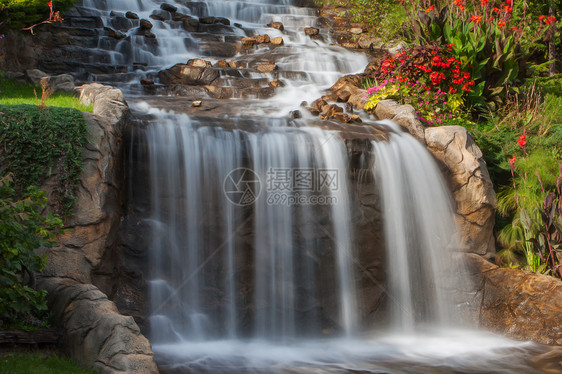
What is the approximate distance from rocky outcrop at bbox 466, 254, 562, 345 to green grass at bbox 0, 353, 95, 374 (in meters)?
5.80

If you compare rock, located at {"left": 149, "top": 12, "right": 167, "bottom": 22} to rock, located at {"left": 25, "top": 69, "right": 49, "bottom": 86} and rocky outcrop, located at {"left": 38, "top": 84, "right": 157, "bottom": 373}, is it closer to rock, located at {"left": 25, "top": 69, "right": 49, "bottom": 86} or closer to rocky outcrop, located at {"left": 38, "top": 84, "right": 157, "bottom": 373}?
rock, located at {"left": 25, "top": 69, "right": 49, "bottom": 86}

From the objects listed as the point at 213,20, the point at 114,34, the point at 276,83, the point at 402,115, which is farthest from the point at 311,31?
the point at 402,115

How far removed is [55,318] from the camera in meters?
5.61

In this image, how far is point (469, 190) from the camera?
8789mm

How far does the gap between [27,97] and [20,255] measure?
4658 millimetres

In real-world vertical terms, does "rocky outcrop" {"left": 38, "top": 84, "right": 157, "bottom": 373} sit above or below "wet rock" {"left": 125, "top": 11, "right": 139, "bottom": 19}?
below

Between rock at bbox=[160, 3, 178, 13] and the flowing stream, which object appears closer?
the flowing stream

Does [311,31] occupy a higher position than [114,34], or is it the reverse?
[311,31]

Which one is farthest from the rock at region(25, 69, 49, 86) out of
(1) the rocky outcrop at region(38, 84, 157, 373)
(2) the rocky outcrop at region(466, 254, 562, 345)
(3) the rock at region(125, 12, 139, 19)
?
(2) the rocky outcrop at region(466, 254, 562, 345)

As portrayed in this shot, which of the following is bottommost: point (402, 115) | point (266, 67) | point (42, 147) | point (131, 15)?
point (42, 147)

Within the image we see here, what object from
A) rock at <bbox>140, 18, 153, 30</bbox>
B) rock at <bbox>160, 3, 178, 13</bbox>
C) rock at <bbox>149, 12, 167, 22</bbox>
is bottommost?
rock at <bbox>140, 18, 153, 30</bbox>

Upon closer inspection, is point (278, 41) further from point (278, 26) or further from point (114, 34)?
point (114, 34)

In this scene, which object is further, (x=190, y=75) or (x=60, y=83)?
(x=190, y=75)

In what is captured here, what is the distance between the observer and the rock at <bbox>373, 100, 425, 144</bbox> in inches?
372
